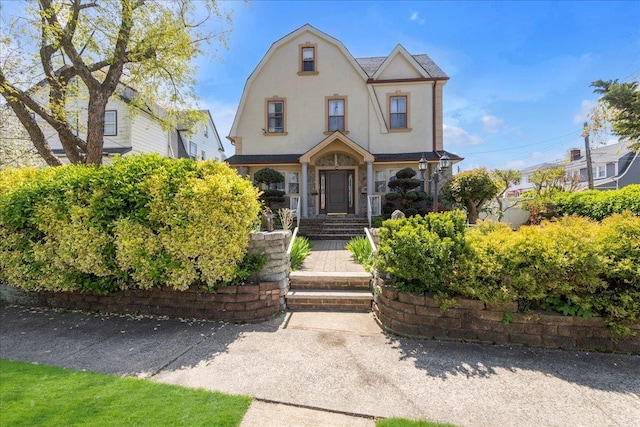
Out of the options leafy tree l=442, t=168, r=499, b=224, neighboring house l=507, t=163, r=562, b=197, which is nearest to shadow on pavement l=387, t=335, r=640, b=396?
leafy tree l=442, t=168, r=499, b=224

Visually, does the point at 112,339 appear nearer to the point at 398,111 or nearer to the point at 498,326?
the point at 498,326

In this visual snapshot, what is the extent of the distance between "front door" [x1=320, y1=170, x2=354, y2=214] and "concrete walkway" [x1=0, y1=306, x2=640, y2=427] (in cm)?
956

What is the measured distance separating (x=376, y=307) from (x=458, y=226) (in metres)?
1.85

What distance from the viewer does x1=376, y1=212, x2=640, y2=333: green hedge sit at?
3.66m

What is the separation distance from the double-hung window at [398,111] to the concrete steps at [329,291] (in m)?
10.6

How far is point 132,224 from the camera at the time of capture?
4.57 metres

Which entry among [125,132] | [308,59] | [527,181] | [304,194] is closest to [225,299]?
[304,194]

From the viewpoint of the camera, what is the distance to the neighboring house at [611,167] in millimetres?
25484

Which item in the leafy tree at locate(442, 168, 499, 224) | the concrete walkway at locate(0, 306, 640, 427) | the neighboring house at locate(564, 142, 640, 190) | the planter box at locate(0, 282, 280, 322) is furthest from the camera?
the neighboring house at locate(564, 142, 640, 190)

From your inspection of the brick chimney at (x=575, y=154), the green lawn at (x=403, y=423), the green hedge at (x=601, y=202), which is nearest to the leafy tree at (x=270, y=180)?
the green hedge at (x=601, y=202)

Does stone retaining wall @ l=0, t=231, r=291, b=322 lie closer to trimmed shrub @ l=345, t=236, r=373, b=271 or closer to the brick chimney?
trimmed shrub @ l=345, t=236, r=373, b=271

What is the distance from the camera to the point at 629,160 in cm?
2548

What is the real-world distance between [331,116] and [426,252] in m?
11.6

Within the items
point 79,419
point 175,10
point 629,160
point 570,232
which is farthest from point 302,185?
point 629,160
